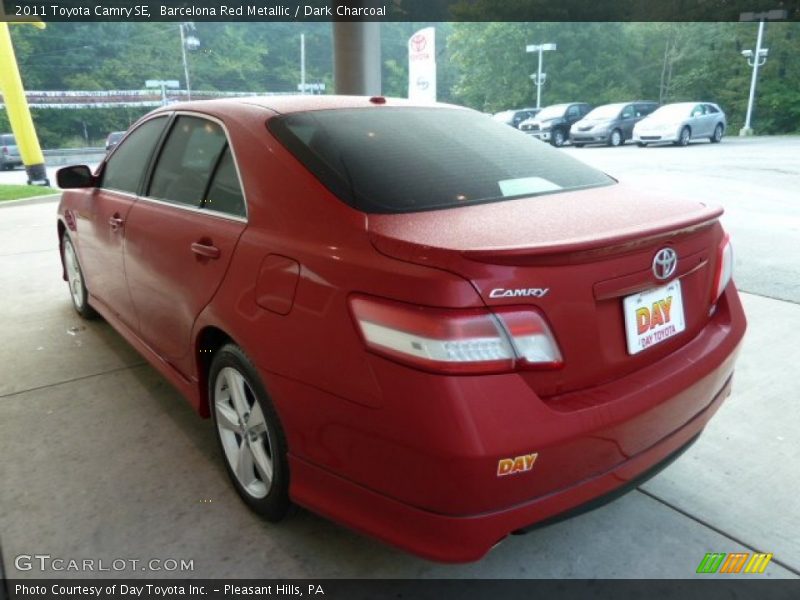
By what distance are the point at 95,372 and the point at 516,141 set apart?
Result: 2779 mm

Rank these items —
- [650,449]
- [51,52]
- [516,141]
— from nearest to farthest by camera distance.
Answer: [650,449], [516,141], [51,52]

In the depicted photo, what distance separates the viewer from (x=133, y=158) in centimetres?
340

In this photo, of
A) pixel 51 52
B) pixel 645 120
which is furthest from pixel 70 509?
pixel 51 52

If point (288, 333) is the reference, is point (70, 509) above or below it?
below

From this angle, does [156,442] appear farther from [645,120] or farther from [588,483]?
[645,120]

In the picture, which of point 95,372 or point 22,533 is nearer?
point 22,533

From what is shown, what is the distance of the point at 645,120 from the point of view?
70.3 feet

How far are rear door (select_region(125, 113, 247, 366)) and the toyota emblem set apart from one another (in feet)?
4.44

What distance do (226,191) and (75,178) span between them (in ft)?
6.34

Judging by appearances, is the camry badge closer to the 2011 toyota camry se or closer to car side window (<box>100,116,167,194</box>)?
the 2011 toyota camry se

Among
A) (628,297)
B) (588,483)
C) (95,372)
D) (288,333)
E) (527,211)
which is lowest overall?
(95,372)

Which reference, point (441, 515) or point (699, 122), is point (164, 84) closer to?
→ point (699, 122)

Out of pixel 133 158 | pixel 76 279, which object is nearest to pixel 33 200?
pixel 76 279

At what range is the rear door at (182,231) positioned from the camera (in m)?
2.29
